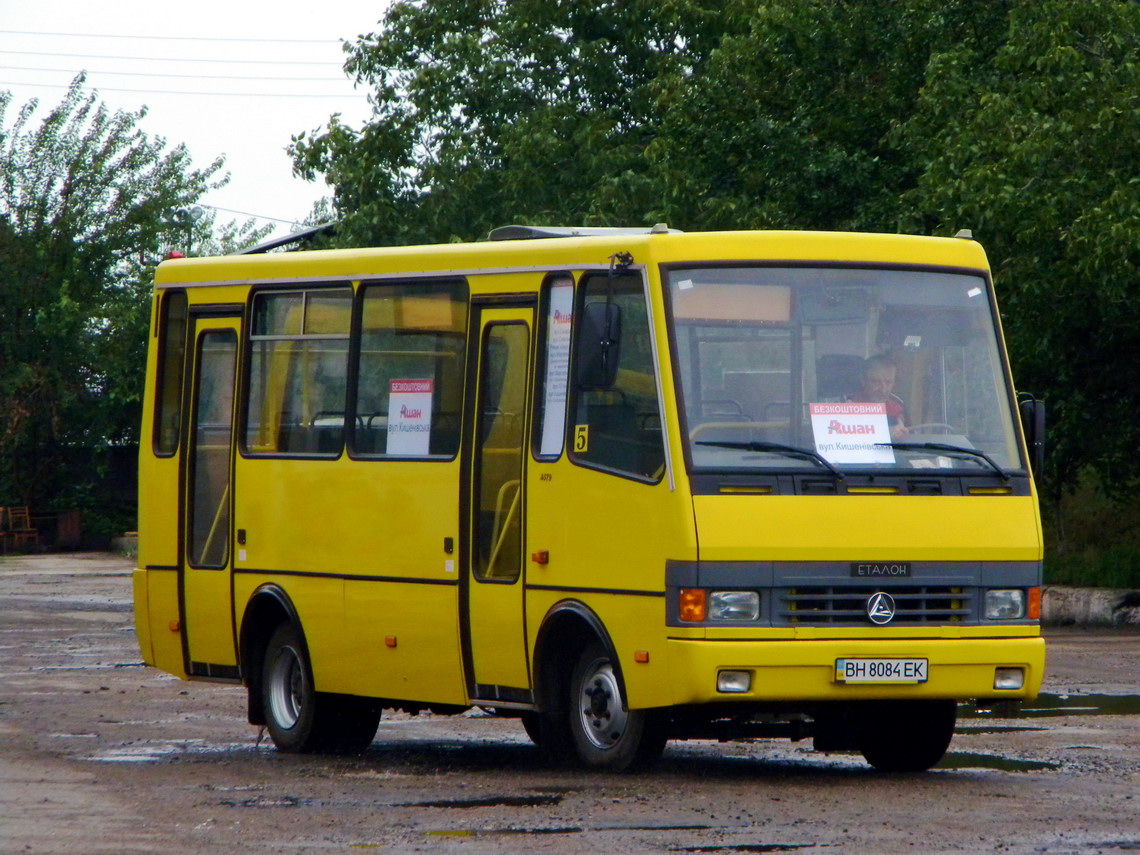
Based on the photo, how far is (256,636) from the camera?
42.8 feet

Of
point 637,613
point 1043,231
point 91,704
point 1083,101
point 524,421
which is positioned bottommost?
point 91,704

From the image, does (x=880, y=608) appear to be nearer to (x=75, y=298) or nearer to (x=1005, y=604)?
(x=1005, y=604)

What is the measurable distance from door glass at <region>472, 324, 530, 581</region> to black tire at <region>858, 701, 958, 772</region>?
199 cm

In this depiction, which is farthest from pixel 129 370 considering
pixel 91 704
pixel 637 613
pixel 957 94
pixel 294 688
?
pixel 637 613

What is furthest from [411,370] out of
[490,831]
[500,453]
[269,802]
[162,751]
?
[490,831]

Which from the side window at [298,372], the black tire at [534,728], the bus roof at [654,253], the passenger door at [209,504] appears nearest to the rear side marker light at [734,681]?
the bus roof at [654,253]

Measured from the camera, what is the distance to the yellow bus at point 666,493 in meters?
10.1

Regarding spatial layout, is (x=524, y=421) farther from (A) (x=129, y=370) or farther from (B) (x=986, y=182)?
(A) (x=129, y=370)

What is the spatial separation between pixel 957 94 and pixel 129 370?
26.5 m

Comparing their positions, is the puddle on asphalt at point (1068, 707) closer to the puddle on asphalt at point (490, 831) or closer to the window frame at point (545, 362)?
the window frame at point (545, 362)

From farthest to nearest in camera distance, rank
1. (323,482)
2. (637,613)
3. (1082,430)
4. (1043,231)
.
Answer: (1082,430)
(1043,231)
(323,482)
(637,613)

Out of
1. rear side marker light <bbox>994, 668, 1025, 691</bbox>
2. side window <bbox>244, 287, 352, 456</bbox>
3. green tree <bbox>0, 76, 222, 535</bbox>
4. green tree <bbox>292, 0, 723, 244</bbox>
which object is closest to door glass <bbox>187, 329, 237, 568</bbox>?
side window <bbox>244, 287, 352, 456</bbox>

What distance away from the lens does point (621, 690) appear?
34.1ft

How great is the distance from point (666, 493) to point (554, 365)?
1223 mm
